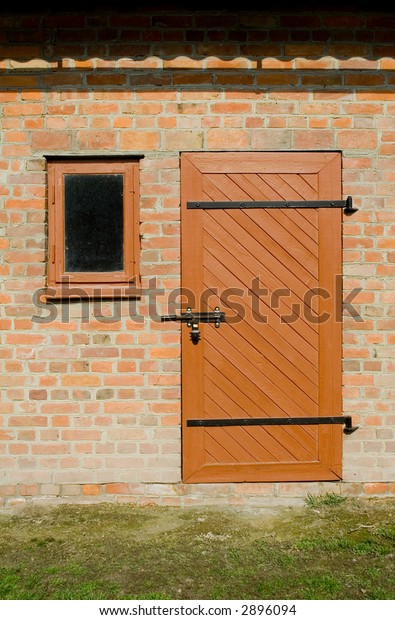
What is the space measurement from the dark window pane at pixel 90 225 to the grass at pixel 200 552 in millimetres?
1743

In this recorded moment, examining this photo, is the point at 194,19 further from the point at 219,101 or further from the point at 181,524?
→ the point at 181,524

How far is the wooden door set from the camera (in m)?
3.90

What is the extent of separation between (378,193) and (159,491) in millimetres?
2642

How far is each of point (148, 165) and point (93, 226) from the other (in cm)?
58

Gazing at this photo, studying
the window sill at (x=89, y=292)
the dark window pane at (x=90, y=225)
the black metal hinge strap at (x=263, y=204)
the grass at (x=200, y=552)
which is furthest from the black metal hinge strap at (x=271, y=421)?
the black metal hinge strap at (x=263, y=204)

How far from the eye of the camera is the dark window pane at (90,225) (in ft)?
12.9

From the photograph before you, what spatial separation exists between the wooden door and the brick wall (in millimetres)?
100

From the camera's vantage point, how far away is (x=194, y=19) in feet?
12.8

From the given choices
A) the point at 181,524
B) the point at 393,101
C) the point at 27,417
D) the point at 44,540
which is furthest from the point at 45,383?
the point at 393,101

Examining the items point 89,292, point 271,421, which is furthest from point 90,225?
point 271,421

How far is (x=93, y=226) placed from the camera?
12.9 feet

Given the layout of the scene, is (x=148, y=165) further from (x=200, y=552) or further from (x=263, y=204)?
(x=200, y=552)

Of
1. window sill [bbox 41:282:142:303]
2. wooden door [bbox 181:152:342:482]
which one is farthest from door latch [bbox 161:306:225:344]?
window sill [bbox 41:282:142:303]

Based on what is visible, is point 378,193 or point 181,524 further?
point 378,193
